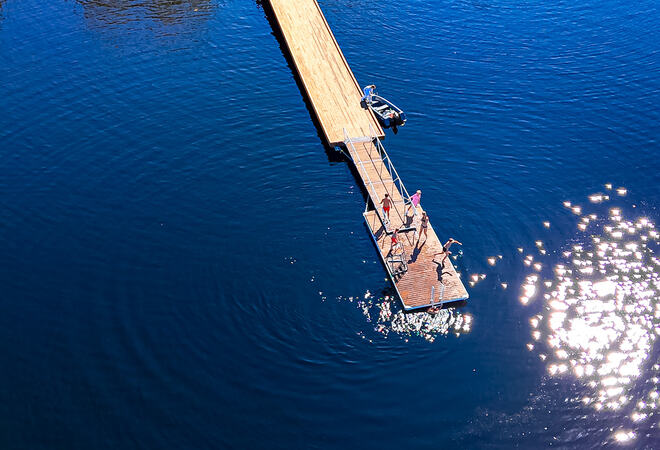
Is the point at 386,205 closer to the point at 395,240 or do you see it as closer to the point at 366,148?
the point at 395,240

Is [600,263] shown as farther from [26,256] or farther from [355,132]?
[26,256]

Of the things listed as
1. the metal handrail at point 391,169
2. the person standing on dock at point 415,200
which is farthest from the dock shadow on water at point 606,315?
the metal handrail at point 391,169

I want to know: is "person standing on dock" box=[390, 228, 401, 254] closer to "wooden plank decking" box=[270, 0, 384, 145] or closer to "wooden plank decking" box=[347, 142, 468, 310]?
"wooden plank decking" box=[347, 142, 468, 310]

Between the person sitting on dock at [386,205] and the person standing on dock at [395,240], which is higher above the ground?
the person sitting on dock at [386,205]

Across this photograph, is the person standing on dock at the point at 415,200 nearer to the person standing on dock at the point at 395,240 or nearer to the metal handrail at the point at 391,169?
the metal handrail at the point at 391,169

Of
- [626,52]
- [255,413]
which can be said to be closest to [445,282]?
[255,413]

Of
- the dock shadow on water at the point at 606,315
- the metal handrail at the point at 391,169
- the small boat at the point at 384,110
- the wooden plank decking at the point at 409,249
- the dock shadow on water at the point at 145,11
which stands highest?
the dock shadow on water at the point at 145,11

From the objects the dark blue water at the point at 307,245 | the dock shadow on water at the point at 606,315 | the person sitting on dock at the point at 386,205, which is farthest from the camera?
the person sitting on dock at the point at 386,205
